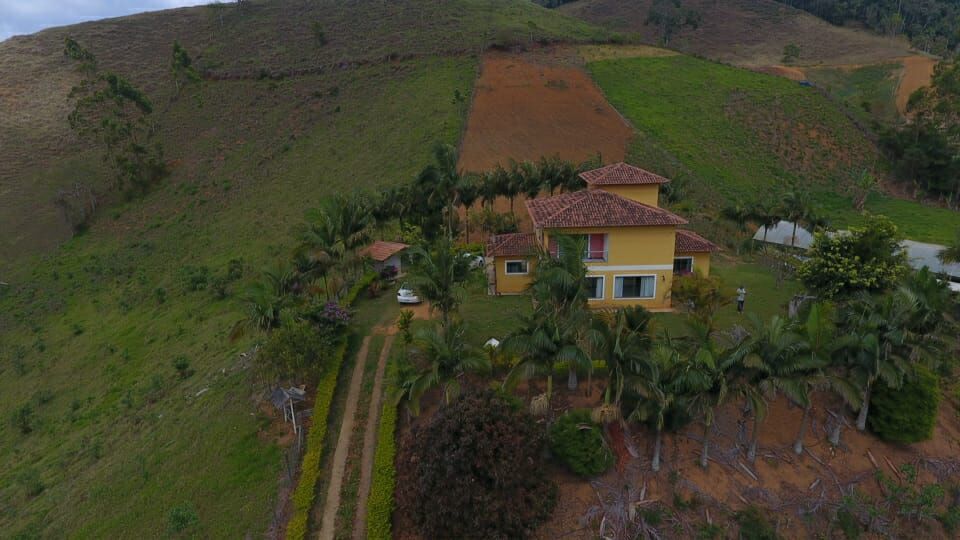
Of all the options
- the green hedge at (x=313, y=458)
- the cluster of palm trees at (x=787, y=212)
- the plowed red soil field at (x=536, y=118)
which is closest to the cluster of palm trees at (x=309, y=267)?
the green hedge at (x=313, y=458)

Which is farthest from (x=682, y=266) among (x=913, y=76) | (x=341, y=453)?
(x=913, y=76)

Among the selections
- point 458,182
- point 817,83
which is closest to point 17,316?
point 458,182

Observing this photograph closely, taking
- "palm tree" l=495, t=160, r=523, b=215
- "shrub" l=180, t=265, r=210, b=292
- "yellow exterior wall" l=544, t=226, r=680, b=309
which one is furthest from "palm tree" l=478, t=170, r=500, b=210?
"shrub" l=180, t=265, r=210, b=292

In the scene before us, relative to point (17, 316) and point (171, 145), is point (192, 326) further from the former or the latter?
point (171, 145)

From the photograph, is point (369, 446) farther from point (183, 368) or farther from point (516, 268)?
point (183, 368)

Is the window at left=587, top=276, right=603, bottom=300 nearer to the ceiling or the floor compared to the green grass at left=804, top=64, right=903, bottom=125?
nearer to the floor

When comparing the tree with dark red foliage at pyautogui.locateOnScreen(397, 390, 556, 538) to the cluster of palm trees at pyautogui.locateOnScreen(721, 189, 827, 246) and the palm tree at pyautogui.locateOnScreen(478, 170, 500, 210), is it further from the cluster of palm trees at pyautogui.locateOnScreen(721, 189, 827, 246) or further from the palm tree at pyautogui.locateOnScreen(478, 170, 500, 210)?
the cluster of palm trees at pyautogui.locateOnScreen(721, 189, 827, 246)
